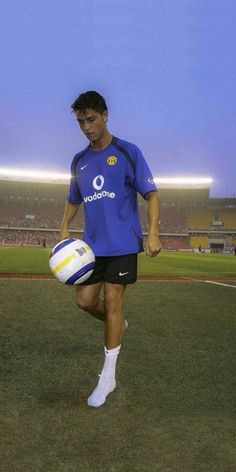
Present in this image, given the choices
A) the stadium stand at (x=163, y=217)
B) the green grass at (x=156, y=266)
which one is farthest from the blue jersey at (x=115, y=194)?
the stadium stand at (x=163, y=217)

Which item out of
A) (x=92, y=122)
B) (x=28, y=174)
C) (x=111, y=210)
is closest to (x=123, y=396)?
(x=111, y=210)

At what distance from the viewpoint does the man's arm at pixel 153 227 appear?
152 inches

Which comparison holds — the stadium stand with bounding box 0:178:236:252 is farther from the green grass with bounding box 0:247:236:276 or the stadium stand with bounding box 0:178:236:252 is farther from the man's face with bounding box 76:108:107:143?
the man's face with bounding box 76:108:107:143

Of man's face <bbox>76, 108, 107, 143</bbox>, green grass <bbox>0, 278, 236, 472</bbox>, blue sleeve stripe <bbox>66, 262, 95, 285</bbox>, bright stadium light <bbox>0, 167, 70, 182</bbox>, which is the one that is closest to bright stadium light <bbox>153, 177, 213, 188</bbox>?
bright stadium light <bbox>0, 167, 70, 182</bbox>

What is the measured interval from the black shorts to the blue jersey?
0.22 feet

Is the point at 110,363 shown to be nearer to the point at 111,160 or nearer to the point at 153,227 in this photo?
the point at 153,227

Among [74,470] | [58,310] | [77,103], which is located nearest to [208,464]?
[74,470]

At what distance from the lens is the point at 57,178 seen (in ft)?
260

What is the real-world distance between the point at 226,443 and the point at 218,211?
8342 centimetres

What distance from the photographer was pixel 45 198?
83.9 metres

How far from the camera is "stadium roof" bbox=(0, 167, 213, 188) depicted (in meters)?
78.2

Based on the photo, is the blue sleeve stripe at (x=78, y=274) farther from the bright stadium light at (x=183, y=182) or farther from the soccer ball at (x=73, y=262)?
the bright stadium light at (x=183, y=182)

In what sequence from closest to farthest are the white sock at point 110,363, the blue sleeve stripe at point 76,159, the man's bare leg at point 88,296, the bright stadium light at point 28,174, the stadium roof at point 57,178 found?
the white sock at point 110,363
the man's bare leg at point 88,296
the blue sleeve stripe at point 76,159
the bright stadium light at point 28,174
the stadium roof at point 57,178

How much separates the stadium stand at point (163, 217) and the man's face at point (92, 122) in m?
71.6
